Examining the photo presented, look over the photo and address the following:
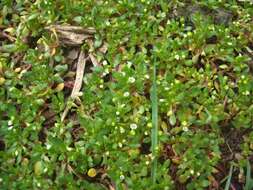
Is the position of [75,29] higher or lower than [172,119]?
higher

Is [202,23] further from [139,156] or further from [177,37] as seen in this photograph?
[139,156]

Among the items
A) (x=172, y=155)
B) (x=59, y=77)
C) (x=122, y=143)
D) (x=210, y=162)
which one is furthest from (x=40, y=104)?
(x=210, y=162)

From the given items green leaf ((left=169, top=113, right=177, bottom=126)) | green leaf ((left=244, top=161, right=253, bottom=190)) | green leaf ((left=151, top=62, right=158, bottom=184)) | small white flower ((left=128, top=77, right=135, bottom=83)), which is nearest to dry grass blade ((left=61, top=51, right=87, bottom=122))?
small white flower ((left=128, top=77, right=135, bottom=83))

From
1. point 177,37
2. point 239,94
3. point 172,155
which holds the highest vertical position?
point 177,37

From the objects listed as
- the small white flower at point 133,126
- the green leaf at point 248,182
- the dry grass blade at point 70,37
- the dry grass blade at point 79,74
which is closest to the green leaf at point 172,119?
the small white flower at point 133,126

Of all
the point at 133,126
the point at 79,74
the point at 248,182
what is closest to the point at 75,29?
the point at 79,74

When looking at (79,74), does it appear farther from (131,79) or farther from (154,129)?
(154,129)

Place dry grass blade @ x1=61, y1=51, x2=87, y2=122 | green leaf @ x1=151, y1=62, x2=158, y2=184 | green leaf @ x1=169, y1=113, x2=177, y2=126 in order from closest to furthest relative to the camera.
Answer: green leaf @ x1=151, y1=62, x2=158, y2=184
green leaf @ x1=169, y1=113, x2=177, y2=126
dry grass blade @ x1=61, y1=51, x2=87, y2=122

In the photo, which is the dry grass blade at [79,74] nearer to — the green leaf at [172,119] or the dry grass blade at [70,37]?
the dry grass blade at [70,37]

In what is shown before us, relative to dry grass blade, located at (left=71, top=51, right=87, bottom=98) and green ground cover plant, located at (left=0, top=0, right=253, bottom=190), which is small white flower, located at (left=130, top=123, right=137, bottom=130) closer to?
green ground cover plant, located at (left=0, top=0, right=253, bottom=190)
